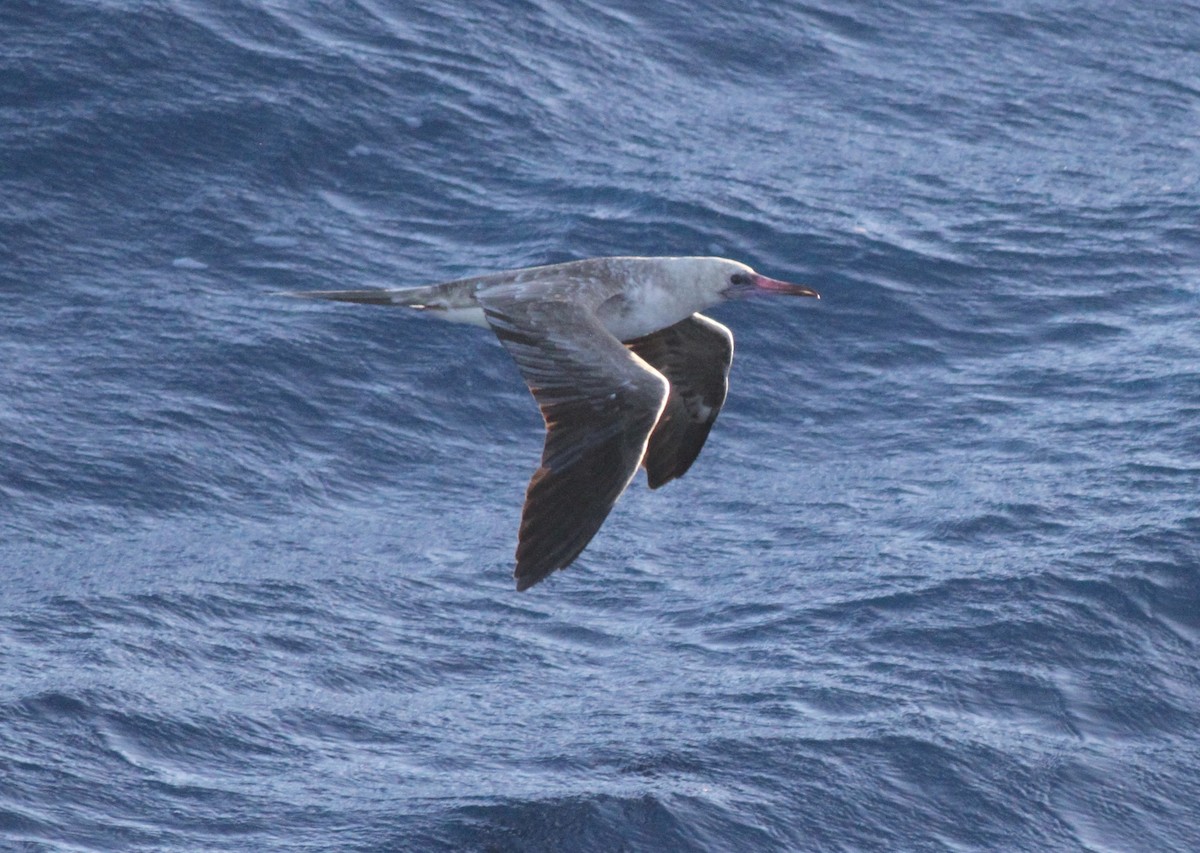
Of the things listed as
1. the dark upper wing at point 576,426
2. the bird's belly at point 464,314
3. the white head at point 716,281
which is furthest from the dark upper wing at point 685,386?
the dark upper wing at point 576,426

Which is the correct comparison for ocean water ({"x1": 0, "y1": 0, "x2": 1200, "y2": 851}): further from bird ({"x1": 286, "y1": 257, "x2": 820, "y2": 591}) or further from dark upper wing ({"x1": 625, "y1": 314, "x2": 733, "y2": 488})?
bird ({"x1": 286, "y1": 257, "x2": 820, "y2": 591})

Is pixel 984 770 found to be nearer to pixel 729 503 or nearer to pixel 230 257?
pixel 729 503

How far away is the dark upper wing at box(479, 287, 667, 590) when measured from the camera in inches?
298

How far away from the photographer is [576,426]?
780 cm

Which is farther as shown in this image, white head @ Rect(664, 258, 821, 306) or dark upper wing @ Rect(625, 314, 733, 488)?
dark upper wing @ Rect(625, 314, 733, 488)

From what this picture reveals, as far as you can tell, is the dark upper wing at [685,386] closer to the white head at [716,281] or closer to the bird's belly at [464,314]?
the white head at [716,281]

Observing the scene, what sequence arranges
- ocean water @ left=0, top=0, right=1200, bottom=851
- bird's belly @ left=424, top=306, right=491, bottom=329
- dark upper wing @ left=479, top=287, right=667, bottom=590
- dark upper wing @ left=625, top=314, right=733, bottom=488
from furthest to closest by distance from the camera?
ocean water @ left=0, top=0, right=1200, bottom=851 < dark upper wing @ left=625, top=314, right=733, bottom=488 < bird's belly @ left=424, top=306, right=491, bottom=329 < dark upper wing @ left=479, top=287, right=667, bottom=590

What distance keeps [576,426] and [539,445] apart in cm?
488

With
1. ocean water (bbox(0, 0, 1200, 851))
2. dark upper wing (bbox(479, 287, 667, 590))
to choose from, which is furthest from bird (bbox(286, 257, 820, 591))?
ocean water (bbox(0, 0, 1200, 851))

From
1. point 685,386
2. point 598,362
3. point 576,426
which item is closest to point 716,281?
point 685,386

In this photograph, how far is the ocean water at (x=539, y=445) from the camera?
9625mm

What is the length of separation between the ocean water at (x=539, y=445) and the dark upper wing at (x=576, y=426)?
6.46 feet

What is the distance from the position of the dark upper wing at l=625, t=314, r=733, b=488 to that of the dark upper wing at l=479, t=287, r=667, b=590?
1068 millimetres

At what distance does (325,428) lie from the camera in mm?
12352
